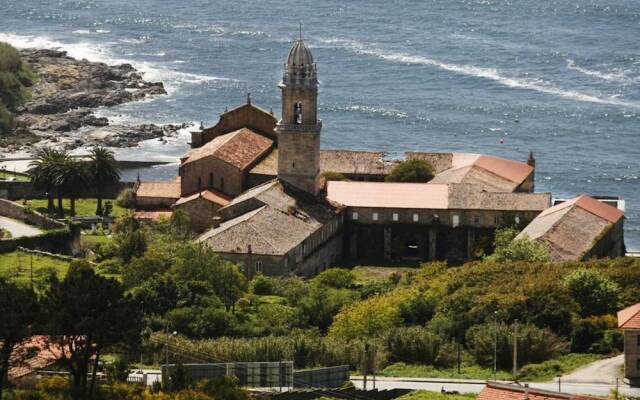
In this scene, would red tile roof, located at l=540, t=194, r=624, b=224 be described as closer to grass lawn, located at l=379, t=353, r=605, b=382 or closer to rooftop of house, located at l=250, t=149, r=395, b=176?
rooftop of house, located at l=250, t=149, r=395, b=176

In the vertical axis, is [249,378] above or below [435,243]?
below

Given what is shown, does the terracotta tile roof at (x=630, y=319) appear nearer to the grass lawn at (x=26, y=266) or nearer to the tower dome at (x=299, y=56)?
the grass lawn at (x=26, y=266)

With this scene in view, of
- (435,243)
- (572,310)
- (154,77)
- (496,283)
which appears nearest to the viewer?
(572,310)

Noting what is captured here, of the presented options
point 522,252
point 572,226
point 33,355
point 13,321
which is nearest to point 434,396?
point 33,355

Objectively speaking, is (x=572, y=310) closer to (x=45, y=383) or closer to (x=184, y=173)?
(x=45, y=383)

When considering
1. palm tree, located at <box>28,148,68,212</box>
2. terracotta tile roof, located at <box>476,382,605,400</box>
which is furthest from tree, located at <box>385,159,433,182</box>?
terracotta tile roof, located at <box>476,382,605,400</box>

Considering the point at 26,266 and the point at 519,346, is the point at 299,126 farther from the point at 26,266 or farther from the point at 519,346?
the point at 519,346

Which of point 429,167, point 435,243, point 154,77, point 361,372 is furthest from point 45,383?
point 154,77
